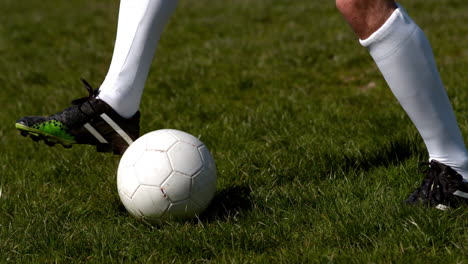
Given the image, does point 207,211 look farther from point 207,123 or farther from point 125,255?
point 207,123

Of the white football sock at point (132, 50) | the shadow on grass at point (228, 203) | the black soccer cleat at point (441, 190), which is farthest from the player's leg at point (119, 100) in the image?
the black soccer cleat at point (441, 190)

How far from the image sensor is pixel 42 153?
465 cm

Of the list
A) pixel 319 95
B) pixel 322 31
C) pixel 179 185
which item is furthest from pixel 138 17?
pixel 322 31

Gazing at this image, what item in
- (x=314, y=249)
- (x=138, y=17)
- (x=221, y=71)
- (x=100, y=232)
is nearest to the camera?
(x=314, y=249)

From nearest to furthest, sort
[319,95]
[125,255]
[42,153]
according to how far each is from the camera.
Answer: [125,255] → [42,153] → [319,95]

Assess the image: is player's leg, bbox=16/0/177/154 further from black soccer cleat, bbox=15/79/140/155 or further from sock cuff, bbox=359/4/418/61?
sock cuff, bbox=359/4/418/61

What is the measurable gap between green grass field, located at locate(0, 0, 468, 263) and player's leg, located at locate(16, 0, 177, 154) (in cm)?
37

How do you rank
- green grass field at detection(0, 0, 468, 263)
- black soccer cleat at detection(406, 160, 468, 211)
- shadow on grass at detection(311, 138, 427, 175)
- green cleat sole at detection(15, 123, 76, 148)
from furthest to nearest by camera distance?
shadow on grass at detection(311, 138, 427, 175)
green cleat sole at detection(15, 123, 76, 148)
black soccer cleat at detection(406, 160, 468, 211)
green grass field at detection(0, 0, 468, 263)

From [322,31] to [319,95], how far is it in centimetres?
248

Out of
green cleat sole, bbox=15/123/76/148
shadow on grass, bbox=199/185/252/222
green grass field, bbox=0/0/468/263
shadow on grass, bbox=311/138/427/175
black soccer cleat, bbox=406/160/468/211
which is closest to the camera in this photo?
green grass field, bbox=0/0/468/263

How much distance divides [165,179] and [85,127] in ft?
2.61

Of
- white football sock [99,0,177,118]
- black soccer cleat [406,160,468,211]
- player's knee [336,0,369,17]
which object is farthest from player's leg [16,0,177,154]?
black soccer cleat [406,160,468,211]

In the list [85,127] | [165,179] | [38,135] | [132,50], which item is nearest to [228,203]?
[165,179]

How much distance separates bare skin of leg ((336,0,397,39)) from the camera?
2910 mm
